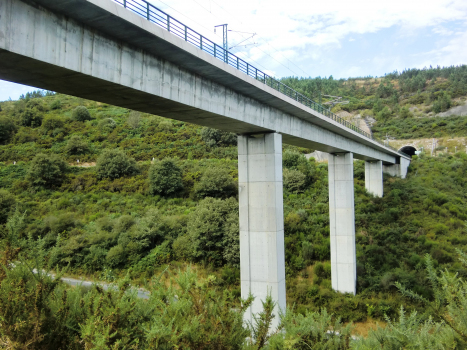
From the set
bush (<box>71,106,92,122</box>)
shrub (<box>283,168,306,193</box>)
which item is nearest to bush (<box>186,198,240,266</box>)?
shrub (<box>283,168,306,193</box>)

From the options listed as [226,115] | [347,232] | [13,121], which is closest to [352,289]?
[347,232]

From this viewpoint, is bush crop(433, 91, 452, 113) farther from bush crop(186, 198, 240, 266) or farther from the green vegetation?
bush crop(186, 198, 240, 266)

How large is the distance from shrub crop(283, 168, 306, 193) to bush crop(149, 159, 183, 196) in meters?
11.8

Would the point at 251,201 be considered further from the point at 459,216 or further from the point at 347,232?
the point at 459,216

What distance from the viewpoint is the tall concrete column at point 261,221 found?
46.2 ft

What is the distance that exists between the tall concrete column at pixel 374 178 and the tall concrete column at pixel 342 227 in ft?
48.2

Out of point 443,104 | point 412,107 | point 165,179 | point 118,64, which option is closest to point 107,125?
point 165,179

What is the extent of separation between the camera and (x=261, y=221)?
14.3 m

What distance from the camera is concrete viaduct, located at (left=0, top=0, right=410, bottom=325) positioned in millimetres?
6238

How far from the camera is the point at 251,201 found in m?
14.6

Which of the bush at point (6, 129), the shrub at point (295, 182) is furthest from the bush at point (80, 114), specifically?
the shrub at point (295, 182)

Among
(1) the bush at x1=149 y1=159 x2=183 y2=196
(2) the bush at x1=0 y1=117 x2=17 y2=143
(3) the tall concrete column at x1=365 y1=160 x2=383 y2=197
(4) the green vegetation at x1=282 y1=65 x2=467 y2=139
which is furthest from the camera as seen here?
(4) the green vegetation at x1=282 y1=65 x2=467 y2=139

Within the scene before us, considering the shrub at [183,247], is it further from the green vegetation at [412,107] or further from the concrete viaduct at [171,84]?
the green vegetation at [412,107]

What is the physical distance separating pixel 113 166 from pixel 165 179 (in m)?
8.34
